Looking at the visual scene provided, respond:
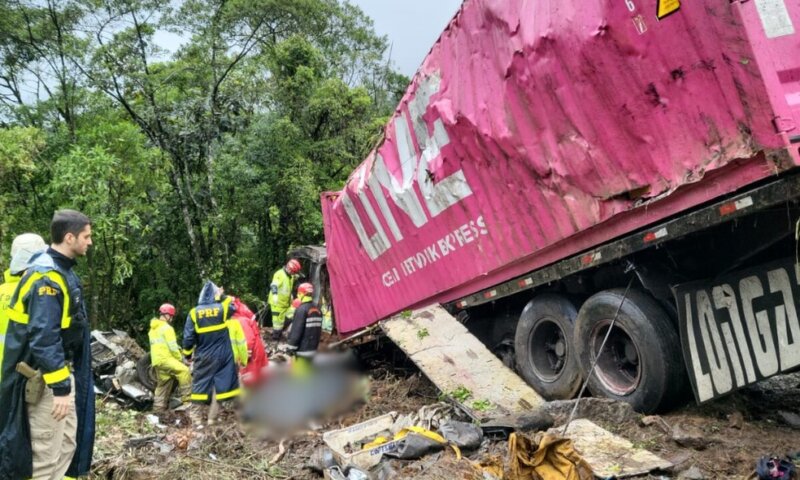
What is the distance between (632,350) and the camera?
169 inches

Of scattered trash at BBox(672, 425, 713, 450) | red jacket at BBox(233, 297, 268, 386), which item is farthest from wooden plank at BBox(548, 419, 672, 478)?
red jacket at BBox(233, 297, 268, 386)

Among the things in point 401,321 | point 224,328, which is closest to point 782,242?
point 401,321

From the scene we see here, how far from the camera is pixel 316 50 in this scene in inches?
643

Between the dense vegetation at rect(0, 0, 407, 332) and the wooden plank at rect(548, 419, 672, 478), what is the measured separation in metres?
10.4

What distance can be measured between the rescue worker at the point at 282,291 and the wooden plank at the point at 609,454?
5936 mm

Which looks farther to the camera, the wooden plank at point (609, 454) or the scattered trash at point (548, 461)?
the wooden plank at point (609, 454)

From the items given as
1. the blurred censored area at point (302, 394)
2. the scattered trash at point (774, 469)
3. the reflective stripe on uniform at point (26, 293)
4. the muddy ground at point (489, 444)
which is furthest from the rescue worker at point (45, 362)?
the scattered trash at point (774, 469)

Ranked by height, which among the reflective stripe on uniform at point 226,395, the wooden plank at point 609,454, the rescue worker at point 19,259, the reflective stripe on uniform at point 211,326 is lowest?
the wooden plank at point 609,454

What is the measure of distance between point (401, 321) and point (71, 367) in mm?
3261

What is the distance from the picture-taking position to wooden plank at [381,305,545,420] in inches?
186

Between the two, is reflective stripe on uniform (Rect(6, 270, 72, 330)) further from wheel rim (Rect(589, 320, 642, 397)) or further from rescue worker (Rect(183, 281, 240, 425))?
wheel rim (Rect(589, 320, 642, 397))

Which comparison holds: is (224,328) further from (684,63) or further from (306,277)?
(684,63)

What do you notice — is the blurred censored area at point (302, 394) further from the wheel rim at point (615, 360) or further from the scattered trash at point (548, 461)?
the scattered trash at point (548, 461)

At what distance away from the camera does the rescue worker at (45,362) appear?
2.96m
